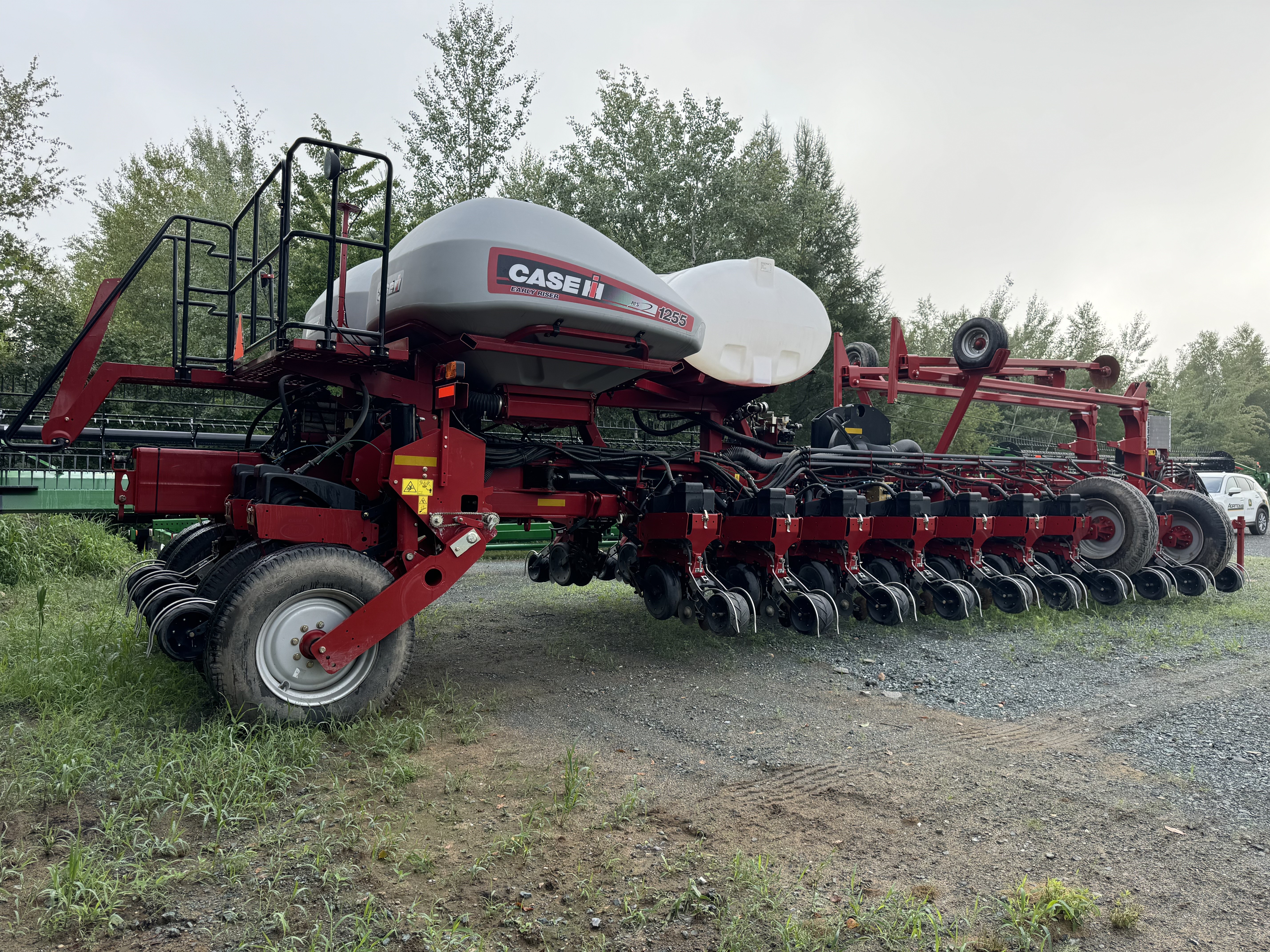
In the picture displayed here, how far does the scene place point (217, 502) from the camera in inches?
192

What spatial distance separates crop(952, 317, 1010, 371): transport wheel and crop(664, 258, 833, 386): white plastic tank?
171cm

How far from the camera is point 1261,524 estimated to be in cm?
1914

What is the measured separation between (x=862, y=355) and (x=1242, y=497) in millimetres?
14319

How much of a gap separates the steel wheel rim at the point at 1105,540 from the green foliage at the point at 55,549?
10280 millimetres

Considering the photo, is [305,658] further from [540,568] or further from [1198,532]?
[1198,532]

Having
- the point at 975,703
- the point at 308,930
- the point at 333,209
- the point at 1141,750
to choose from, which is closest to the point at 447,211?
the point at 333,209

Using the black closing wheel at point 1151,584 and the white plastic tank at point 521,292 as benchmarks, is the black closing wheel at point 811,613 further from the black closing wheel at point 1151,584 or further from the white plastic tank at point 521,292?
the black closing wheel at point 1151,584

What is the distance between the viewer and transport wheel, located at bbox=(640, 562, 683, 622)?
585 centimetres

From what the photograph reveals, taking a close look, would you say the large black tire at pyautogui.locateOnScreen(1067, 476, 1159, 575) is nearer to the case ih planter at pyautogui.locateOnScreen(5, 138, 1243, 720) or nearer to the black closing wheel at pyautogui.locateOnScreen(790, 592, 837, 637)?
the case ih planter at pyautogui.locateOnScreen(5, 138, 1243, 720)

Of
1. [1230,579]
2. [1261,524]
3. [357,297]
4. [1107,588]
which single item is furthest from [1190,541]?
[1261,524]

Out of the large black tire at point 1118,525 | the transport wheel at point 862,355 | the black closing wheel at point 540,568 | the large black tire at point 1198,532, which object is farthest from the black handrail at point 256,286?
the large black tire at point 1198,532

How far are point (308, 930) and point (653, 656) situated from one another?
3.74 meters

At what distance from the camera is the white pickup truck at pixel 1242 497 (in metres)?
18.2

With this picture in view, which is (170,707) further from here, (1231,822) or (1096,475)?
(1096,475)
